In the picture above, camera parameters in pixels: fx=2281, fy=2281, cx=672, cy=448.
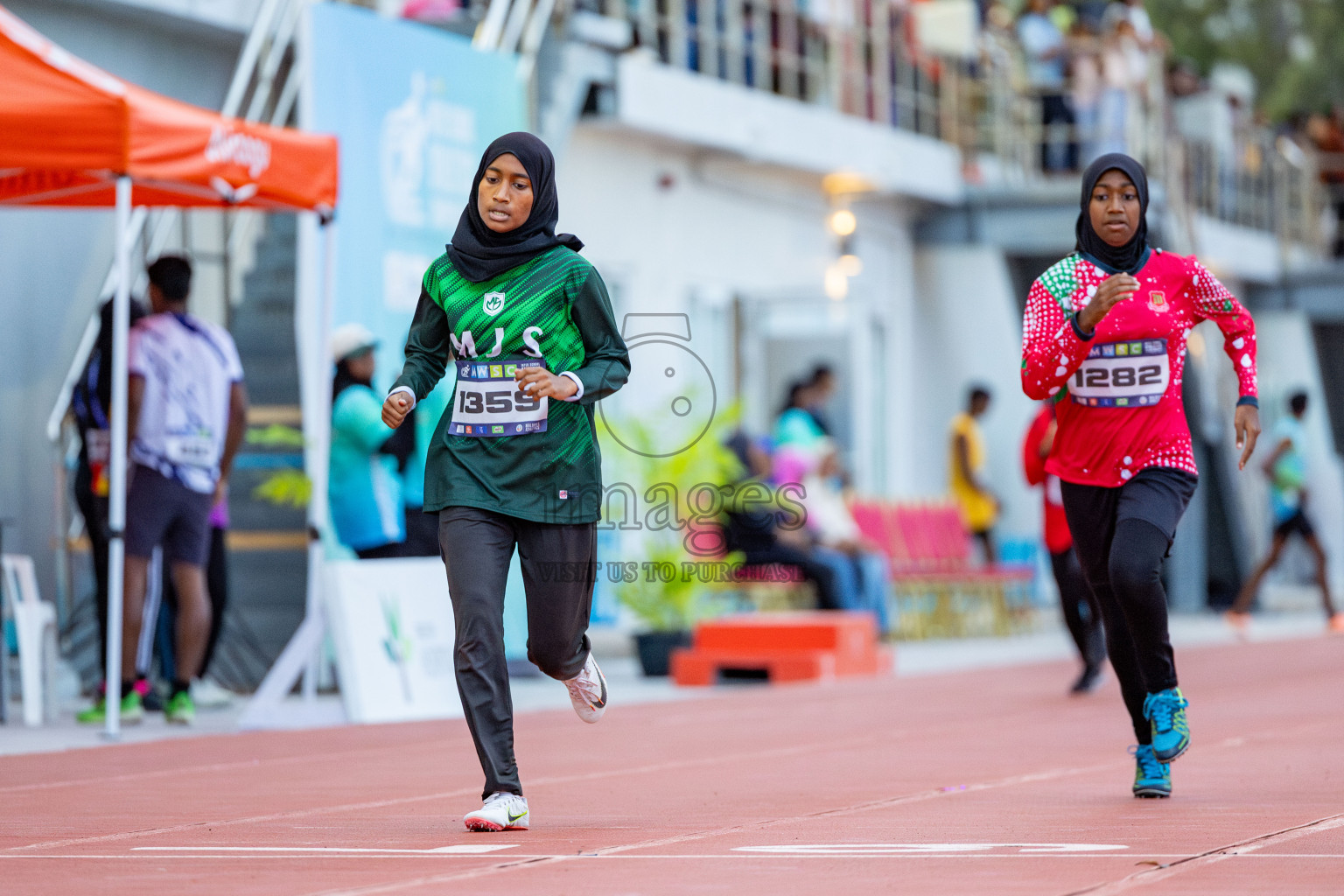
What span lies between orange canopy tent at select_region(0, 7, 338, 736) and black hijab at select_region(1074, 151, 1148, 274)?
4341 millimetres

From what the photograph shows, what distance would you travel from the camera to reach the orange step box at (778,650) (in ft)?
46.8

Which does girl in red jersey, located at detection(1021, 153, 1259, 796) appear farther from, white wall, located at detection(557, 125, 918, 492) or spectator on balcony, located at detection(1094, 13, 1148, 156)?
spectator on balcony, located at detection(1094, 13, 1148, 156)

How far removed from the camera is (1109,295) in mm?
6531

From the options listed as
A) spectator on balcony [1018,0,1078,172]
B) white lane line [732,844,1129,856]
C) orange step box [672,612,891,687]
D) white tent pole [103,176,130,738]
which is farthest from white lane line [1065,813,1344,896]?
spectator on balcony [1018,0,1078,172]

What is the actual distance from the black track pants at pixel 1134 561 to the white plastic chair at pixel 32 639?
18.2 ft

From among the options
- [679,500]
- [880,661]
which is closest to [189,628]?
[679,500]

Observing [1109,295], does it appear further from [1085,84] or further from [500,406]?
[1085,84]

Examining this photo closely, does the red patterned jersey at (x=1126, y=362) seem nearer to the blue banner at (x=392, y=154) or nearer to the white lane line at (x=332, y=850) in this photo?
the white lane line at (x=332, y=850)

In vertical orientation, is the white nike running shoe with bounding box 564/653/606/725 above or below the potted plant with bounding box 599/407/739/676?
below

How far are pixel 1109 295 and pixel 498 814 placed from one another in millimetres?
2265

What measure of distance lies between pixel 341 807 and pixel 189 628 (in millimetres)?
3713

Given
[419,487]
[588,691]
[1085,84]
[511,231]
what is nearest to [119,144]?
[419,487]

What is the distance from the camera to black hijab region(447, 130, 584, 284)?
20.8 feet

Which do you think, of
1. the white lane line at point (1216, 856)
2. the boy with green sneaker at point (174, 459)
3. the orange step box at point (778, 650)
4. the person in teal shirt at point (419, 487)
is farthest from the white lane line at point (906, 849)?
the orange step box at point (778, 650)
